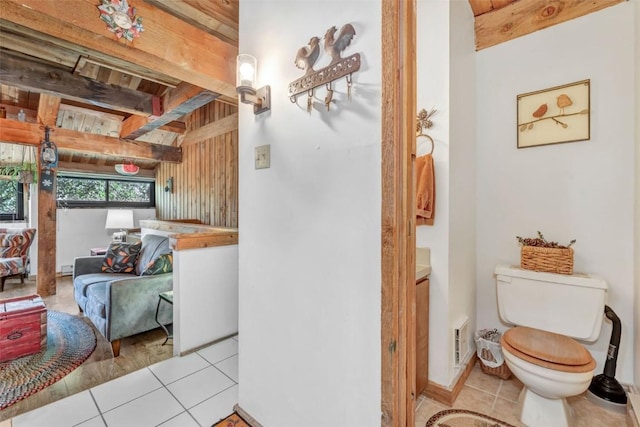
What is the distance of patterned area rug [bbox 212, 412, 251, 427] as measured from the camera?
1.45 metres

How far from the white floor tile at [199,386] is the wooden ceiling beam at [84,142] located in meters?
3.62

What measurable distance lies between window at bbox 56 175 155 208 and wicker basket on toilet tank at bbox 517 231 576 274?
20.3ft

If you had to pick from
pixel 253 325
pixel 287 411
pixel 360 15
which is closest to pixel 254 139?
pixel 360 15

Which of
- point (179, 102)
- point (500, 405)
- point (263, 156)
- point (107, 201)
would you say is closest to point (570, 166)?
point (500, 405)

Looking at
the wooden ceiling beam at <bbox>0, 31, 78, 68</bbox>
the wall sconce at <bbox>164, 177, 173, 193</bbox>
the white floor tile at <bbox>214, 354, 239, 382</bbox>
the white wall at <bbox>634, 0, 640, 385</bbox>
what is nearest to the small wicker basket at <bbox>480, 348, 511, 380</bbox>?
the white wall at <bbox>634, 0, 640, 385</bbox>

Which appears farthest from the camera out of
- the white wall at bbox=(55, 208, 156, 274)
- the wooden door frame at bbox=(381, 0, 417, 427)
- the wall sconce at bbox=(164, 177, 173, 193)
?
the wall sconce at bbox=(164, 177, 173, 193)

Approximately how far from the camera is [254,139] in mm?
1460

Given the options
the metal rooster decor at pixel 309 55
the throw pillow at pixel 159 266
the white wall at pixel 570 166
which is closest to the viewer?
the metal rooster decor at pixel 309 55

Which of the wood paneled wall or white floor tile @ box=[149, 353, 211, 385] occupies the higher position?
the wood paneled wall

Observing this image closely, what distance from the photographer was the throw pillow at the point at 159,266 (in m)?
2.49

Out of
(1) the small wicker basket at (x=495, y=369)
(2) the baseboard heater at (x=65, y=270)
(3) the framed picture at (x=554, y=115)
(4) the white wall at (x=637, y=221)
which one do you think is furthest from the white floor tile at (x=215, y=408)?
(2) the baseboard heater at (x=65, y=270)

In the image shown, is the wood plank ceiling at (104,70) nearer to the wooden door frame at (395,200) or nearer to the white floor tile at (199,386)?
the wooden door frame at (395,200)

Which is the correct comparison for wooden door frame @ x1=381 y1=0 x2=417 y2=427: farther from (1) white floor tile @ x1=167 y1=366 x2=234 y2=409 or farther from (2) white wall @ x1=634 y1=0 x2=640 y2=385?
(2) white wall @ x1=634 y1=0 x2=640 y2=385

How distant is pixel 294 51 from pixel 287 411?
5.33ft
